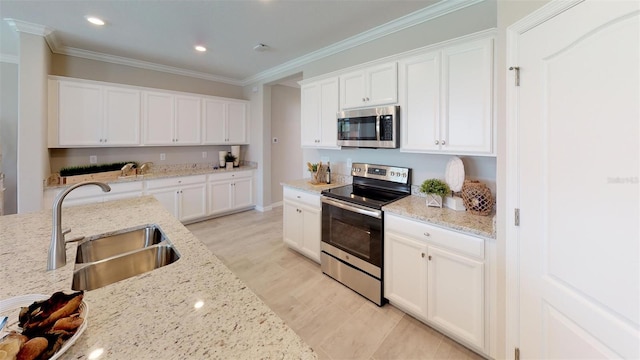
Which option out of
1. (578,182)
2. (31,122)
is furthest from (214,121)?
(578,182)

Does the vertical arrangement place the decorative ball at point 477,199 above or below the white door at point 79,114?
below

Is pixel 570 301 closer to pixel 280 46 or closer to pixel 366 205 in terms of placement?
pixel 366 205

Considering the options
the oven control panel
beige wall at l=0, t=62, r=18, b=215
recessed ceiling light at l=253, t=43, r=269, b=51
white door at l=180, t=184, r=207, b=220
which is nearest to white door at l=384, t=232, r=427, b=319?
the oven control panel

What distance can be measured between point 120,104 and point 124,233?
10.2 feet

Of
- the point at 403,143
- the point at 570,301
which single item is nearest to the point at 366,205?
the point at 403,143

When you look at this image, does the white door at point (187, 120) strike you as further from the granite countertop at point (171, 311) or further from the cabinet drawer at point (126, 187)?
the granite countertop at point (171, 311)

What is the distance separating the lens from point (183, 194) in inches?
167

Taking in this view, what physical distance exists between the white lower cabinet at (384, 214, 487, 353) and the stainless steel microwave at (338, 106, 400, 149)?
757 mm

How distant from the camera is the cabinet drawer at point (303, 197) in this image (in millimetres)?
2796

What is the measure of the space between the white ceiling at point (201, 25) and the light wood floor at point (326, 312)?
2711 millimetres

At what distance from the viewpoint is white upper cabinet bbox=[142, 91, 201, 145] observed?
401cm

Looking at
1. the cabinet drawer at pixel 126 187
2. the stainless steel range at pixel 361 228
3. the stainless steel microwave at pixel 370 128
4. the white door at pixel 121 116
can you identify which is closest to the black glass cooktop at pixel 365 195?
the stainless steel range at pixel 361 228

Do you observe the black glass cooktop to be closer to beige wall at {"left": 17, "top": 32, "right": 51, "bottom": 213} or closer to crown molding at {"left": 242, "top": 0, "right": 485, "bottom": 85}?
crown molding at {"left": 242, "top": 0, "right": 485, "bottom": 85}

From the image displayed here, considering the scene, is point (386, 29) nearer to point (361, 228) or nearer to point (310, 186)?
point (310, 186)
